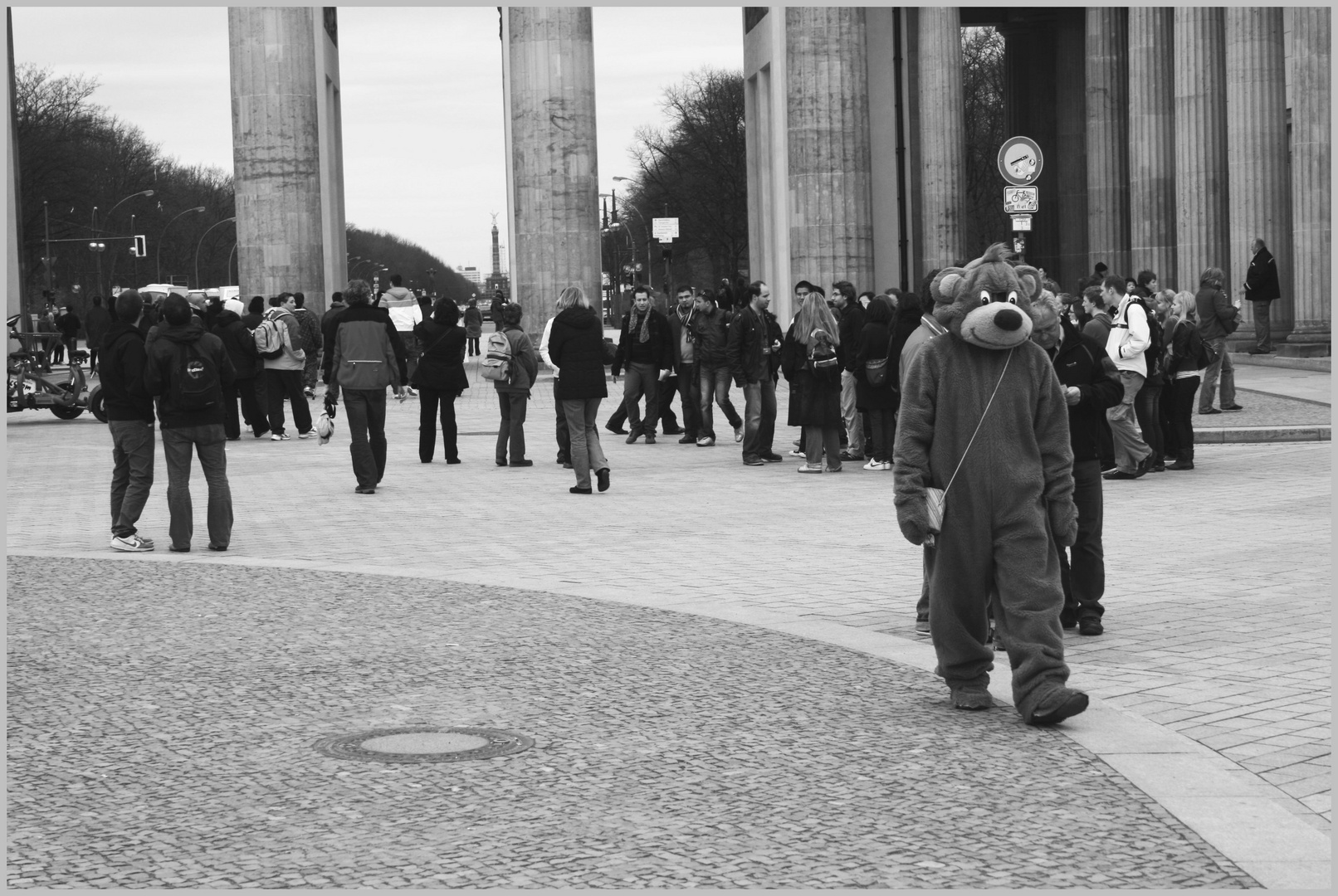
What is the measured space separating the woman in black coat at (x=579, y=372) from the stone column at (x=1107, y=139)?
90.6 feet

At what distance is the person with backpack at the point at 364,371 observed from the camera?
58.1 feet

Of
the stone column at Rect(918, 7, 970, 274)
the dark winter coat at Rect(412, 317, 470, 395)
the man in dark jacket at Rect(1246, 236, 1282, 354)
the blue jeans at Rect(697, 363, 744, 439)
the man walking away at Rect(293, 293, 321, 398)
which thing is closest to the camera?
the dark winter coat at Rect(412, 317, 470, 395)

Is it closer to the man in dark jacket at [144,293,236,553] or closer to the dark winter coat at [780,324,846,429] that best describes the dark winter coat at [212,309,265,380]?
the dark winter coat at [780,324,846,429]

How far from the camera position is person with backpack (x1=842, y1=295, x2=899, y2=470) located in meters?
18.9

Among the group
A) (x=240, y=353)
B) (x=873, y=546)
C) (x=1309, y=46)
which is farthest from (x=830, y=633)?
(x=1309, y=46)

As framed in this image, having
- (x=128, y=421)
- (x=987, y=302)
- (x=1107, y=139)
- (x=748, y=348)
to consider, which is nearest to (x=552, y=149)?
(x=1107, y=139)

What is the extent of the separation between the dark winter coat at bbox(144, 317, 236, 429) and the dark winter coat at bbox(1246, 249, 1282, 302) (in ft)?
70.1

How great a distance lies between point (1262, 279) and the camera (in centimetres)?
3111

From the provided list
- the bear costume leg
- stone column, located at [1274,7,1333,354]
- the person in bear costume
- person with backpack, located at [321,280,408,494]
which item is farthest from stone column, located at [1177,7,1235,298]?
the bear costume leg

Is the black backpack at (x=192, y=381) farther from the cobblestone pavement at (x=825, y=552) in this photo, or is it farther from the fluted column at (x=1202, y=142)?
the fluted column at (x=1202, y=142)

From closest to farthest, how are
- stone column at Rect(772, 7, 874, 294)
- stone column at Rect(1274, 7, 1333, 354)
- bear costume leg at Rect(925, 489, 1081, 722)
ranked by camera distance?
bear costume leg at Rect(925, 489, 1081, 722)
stone column at Rect(1274, 7, 1333, 354)
stone column at Rect(772, 7, 874, 294)

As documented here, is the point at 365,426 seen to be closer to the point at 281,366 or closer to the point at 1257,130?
the point at 281,366

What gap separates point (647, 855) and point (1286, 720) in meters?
3.04

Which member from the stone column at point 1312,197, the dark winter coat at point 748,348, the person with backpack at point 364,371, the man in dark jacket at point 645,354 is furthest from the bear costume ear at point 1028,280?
the stone column at point 1312,197
